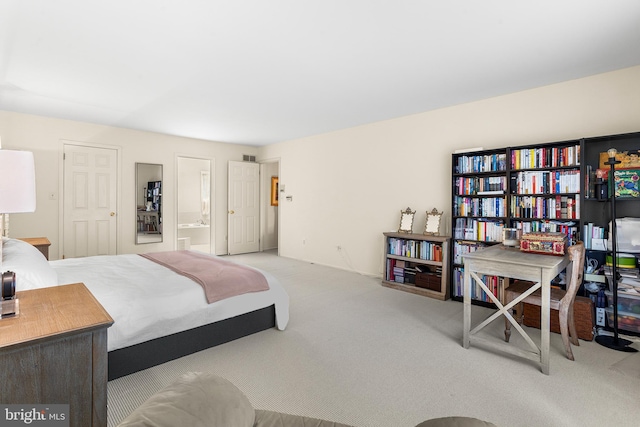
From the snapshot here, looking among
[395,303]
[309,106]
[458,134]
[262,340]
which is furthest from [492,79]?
[262,340]

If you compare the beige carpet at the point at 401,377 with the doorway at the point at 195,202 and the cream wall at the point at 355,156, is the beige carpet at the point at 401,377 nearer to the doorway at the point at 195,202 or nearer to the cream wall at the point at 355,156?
the cream wall at the point at 355,156

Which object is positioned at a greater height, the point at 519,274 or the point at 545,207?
the point at 545,207

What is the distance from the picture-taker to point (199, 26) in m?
2.32

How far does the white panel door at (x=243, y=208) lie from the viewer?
6.90 m

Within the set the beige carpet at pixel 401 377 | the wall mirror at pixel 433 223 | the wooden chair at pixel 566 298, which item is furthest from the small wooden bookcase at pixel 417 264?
the wooden chair at pixel 566 298

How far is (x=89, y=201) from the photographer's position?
516 centimetres

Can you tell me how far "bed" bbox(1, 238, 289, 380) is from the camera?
209 centimetres

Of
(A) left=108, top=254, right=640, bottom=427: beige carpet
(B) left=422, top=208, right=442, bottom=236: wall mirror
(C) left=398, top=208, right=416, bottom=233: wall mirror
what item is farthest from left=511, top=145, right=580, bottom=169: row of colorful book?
(A) left=108, top=254, right=640, bottom=427: beige carpet

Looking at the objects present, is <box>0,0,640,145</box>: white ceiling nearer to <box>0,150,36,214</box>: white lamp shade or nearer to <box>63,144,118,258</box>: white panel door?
<box>63,144,118,258</box>: white panel door

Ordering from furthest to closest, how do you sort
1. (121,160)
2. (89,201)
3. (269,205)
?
(269,205) < (121,160) < (89,201)

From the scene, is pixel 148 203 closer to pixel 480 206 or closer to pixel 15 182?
pixel 15 182

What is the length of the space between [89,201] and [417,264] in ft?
17.6

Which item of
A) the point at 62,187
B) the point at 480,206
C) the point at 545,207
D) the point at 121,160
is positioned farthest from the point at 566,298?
the point at 62,187

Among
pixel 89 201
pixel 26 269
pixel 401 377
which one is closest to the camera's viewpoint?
pixel 26 269
